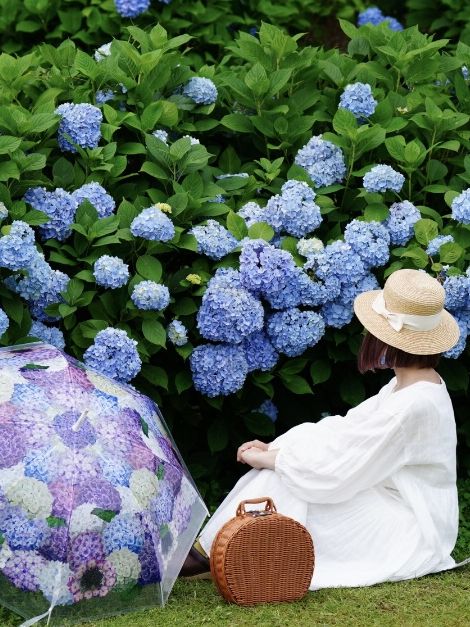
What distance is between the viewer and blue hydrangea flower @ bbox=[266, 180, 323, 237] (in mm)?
4426

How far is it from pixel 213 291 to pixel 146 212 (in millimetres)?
353

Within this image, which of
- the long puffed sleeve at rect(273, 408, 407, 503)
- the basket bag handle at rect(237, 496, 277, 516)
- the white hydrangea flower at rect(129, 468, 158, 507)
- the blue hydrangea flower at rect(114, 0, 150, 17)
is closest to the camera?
the white hydrangea flower at rect(129, 468, 158, 507)

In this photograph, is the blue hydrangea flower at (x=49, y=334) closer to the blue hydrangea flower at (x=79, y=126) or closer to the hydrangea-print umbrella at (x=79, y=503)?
the hydrangea-print umbrella at (x=79, y=503)

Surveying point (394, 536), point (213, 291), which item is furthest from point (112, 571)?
point (213, 291)

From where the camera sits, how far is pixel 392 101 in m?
4.97

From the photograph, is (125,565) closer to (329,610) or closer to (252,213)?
(329,610)

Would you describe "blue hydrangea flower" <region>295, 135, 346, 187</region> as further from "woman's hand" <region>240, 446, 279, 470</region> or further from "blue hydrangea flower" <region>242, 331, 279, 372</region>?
"woman's hand" <region>240, 446, 279, 470</region>

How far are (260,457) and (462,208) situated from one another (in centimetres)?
128

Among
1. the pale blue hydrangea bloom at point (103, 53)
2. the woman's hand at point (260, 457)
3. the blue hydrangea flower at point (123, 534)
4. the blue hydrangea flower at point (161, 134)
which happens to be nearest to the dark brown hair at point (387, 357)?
the woman's hand at point (260, 457)

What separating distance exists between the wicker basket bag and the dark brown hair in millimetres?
589

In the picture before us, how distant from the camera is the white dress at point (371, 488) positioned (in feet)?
12.1

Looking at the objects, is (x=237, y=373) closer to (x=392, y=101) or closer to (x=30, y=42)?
(x=392, y=101)

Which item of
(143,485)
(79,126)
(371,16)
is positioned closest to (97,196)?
(79,126)

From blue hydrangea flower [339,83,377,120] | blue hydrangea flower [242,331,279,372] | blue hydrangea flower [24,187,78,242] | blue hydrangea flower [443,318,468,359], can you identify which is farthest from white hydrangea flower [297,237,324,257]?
blue hydrangea flower [24,187,78,242]
